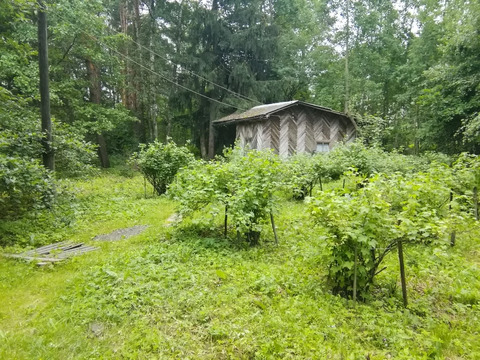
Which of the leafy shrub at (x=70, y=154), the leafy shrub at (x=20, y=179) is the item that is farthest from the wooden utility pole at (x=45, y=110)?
the leafy shrub at (x=20, y=179)

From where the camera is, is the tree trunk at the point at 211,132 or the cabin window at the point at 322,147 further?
the tree trunk at the point at 211,132

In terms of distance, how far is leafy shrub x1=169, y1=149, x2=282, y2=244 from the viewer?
4762 mm

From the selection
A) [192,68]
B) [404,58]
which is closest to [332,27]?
[404,58]

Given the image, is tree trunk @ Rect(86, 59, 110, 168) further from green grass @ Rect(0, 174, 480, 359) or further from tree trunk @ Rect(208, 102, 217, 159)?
green grass @ Rect(0, 174, 480, 359)

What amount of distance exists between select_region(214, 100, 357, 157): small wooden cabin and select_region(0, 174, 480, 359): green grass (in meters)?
10.8

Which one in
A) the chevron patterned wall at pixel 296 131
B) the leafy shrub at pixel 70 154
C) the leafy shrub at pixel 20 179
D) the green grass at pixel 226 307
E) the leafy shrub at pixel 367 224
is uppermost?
the chevron patterned wall at pixel 296 131

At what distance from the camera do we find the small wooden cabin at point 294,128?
15172mm

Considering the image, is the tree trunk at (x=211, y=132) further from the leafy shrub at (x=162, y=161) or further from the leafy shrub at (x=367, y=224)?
the leafy shrub at (x=367, y=224)

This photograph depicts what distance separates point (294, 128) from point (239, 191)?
11783 millimetres

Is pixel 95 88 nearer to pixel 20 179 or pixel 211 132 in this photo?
pixel 211 132

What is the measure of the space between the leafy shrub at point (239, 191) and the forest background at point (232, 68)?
15.1 feet

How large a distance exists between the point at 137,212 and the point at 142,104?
13.3 metres

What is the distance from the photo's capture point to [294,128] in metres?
15.6

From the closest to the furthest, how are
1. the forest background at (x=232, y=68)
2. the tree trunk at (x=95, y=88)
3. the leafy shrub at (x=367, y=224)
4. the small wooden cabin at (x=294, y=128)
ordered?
the leafy shrub at (x=367, y=224), the forest background at (x=232, y=68), the small wooden cabin at (x=294, y=128), the tree trunk at (x=95, y=88)
